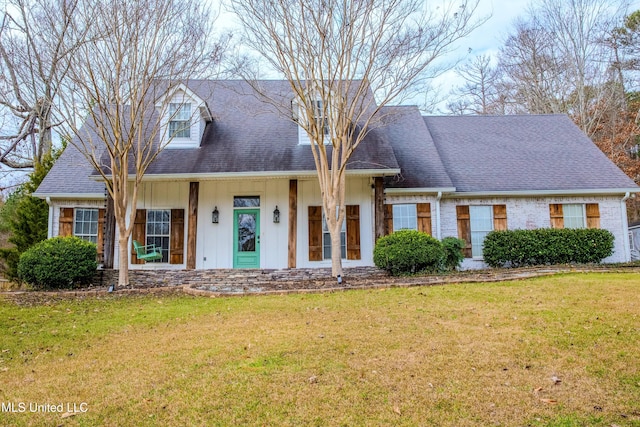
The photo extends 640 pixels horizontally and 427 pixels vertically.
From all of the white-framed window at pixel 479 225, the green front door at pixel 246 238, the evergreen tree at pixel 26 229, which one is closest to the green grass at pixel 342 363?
the green front door at pixel 246 238

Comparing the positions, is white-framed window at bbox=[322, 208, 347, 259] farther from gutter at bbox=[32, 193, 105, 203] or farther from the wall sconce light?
gutter at bbox=[32, 193, 105, 203]

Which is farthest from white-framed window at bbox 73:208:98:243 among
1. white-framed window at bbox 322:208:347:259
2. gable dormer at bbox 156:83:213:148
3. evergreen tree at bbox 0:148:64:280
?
white-framed window at bbox 322:208:347:259

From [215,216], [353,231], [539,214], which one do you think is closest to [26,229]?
[215,216]

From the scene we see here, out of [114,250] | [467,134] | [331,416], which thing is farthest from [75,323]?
[467,134]

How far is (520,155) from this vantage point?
14.6 m

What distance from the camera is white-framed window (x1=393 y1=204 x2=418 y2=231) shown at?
42.2 feet

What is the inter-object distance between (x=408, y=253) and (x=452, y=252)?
1758 mm

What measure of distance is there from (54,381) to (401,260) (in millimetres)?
7761

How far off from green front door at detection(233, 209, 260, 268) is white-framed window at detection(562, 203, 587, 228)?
9337mm

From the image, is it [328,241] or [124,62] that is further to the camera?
[328,241]

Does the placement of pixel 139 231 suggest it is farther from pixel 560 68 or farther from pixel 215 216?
pixel 560 68

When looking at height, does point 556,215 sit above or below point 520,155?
below

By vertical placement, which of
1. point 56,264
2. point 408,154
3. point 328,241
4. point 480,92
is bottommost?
point 56,264

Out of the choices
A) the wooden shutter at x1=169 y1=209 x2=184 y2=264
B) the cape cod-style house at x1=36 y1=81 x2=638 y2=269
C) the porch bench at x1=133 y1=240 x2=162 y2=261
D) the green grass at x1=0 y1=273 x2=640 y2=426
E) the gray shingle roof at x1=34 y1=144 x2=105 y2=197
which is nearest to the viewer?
the green grass at x1=0 y1=273 x2=640 y2=426
